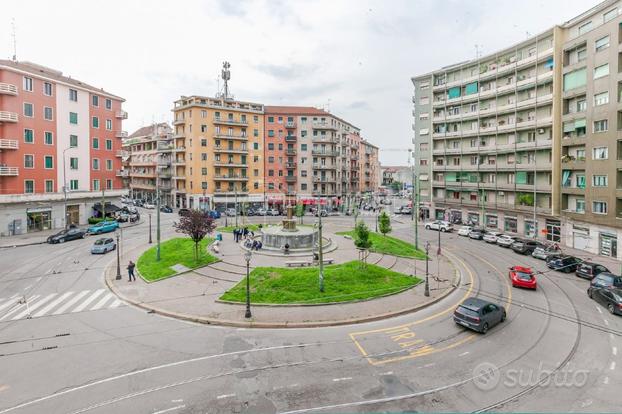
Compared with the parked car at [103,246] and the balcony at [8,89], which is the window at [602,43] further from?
the balcony at [8,89]

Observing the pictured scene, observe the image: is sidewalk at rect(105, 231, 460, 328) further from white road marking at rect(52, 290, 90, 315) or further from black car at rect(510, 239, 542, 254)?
black car at rect(510, 239, 542, 254)

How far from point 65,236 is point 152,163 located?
52.4 m

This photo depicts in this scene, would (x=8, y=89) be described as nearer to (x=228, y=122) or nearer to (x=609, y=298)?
(x=228, y=122)

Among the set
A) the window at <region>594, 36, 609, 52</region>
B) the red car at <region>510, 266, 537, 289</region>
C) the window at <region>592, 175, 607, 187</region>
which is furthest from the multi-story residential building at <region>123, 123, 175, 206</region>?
the window at <region>594, 36, 609, 52</region>

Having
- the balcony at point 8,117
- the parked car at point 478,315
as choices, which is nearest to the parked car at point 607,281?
the parked car at point 478,315

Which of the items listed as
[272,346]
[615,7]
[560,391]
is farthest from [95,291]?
[615,7]

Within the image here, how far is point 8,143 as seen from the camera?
45594 millimetres

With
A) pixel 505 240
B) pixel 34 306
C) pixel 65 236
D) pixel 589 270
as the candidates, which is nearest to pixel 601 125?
pixel 505 240

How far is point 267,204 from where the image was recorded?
276 feet

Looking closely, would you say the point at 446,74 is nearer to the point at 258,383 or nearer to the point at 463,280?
the point at 463,280

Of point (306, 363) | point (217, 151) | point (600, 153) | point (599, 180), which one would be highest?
point (217, 151)

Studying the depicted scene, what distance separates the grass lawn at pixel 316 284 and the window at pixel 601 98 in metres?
30.2

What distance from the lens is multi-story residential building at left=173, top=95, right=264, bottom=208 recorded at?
7625 centimetres

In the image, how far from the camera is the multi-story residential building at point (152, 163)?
84.5 meters
